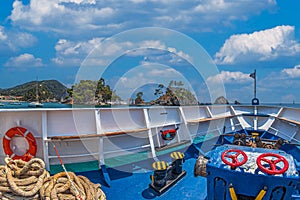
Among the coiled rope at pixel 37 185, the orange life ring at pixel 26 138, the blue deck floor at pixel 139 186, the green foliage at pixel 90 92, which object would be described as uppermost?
the green foliage at pixel 90 92

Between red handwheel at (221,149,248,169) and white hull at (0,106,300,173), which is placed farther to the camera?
white hull at (0,106,300,173)

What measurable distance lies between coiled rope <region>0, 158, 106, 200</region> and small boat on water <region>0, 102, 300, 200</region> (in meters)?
0.75

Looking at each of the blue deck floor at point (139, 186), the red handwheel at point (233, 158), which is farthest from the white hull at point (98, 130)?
the red handwheel at point (233, 158)

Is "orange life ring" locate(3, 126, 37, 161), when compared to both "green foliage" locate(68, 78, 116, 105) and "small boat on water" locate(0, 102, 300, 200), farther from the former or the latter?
"green foliage" locate(68, 78, 116, 105)

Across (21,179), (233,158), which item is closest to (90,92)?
(21,179)

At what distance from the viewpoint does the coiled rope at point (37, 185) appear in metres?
3.67

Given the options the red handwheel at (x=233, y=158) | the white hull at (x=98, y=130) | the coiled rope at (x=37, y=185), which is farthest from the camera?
the white hull at (x=98, y=130)

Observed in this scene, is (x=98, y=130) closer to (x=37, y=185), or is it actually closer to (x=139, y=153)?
(x=139, y=153)

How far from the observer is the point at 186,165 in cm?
627

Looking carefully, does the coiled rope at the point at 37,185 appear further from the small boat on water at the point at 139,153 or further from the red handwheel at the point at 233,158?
the red handwheel at the point at 233,158

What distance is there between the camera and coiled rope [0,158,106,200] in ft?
12.0

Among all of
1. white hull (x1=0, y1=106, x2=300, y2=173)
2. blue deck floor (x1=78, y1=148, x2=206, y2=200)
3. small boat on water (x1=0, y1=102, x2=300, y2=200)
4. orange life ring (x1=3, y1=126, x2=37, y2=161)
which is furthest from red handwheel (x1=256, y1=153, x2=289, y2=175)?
orange life ring (x1=3, y1=126, x2=37, y2=161)

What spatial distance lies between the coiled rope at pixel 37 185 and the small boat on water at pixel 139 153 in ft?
2.47

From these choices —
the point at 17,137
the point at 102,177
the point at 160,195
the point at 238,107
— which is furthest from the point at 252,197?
the point at 238,107
